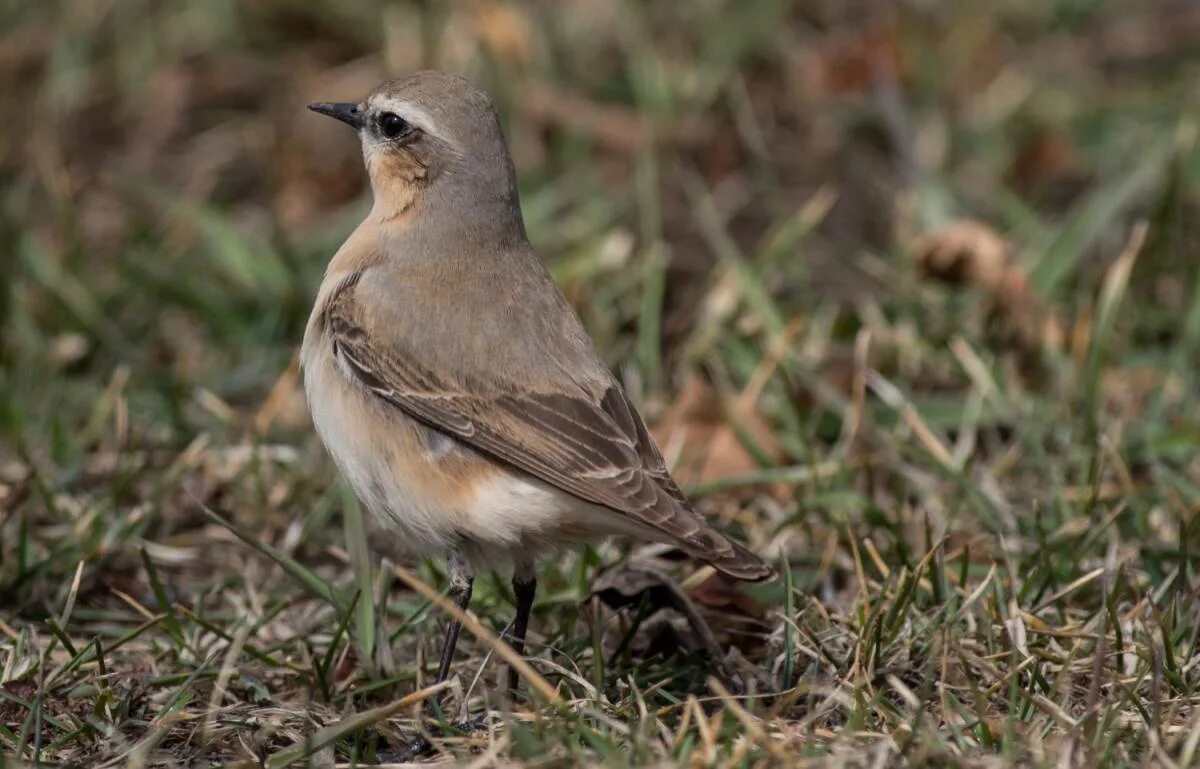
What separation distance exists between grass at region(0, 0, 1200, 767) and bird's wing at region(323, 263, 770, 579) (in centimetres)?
48

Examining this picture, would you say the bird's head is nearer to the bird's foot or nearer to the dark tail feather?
the dark tail feather

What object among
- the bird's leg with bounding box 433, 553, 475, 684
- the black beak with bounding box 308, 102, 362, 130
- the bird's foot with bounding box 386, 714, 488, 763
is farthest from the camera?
the black beak with bounding box 308, 102, 362, 130

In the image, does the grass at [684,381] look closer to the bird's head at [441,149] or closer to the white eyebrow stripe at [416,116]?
the bird's head at [441,149]

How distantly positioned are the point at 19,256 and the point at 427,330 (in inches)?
115

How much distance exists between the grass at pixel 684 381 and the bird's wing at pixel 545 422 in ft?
1.58

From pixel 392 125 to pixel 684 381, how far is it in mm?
1851

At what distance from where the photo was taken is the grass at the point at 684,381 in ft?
15.5

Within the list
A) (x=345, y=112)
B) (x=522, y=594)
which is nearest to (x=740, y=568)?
(x=522, y=594)

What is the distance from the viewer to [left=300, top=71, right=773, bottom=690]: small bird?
16.1 feet

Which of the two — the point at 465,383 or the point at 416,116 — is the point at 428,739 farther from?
the point at 416,116

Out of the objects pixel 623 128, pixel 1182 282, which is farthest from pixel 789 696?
pixel 623 128

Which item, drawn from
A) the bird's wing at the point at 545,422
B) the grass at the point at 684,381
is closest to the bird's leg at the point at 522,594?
the grass at the point at 684,381

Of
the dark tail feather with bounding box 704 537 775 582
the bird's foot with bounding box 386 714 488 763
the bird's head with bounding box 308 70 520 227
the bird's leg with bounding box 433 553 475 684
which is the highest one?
the bird's head with bounding box 308 70 520 227

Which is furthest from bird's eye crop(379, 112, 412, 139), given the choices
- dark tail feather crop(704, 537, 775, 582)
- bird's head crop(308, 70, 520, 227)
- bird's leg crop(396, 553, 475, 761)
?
dark tail feather crop(704, 537, 775, 582)
